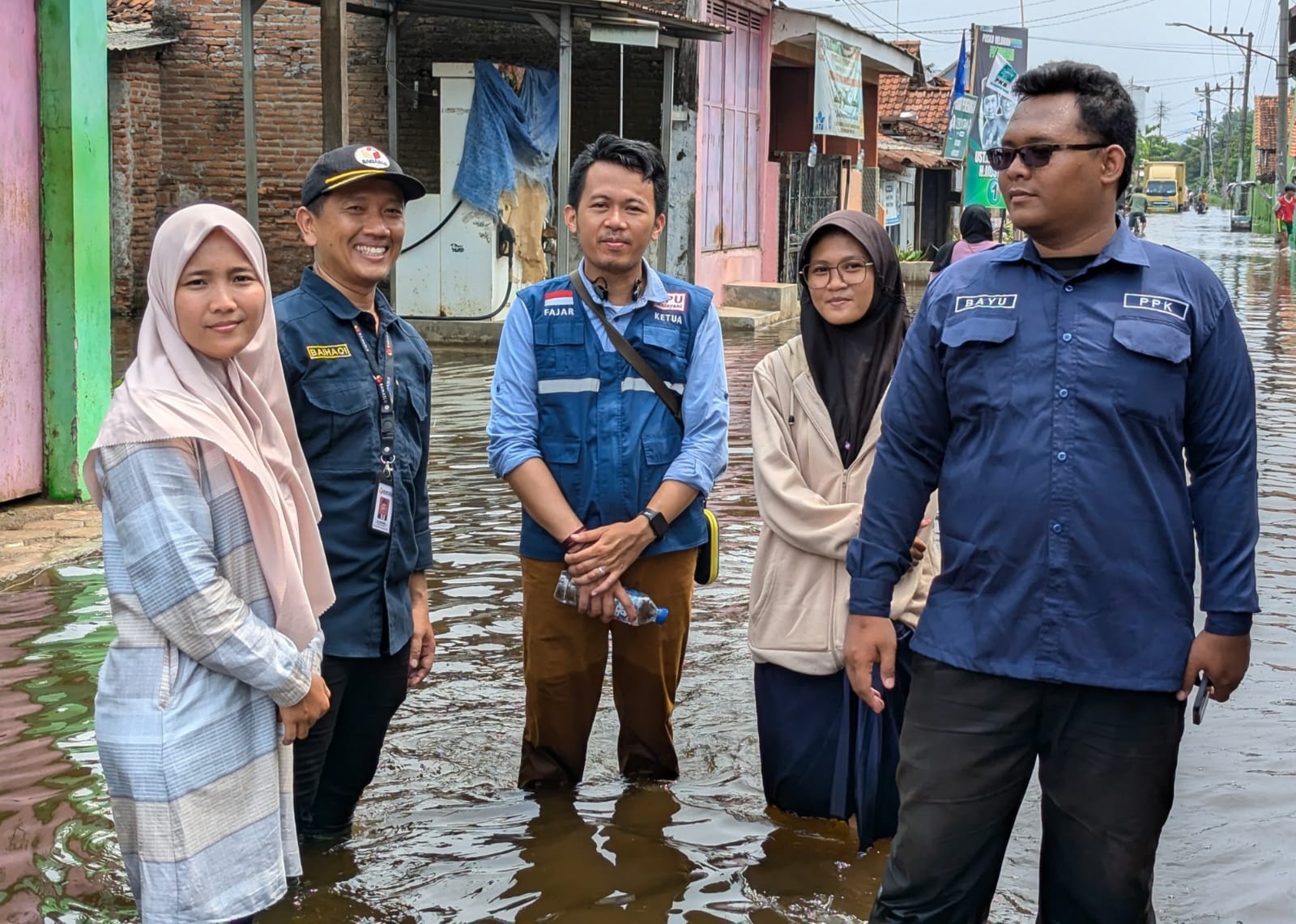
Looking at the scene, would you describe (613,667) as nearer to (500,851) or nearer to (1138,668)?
(500,851)

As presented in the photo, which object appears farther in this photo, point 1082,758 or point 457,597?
point 457,597

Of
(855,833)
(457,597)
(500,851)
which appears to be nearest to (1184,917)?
(855,833)

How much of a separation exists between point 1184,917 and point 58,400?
→ 593 centimetres

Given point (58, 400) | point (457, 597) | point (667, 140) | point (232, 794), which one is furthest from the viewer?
point (667, 140)

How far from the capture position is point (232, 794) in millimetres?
2797

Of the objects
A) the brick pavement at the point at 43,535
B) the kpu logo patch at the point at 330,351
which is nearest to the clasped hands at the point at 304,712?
the kpu logo patch at the point at 330,351

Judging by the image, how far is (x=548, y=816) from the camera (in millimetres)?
4379

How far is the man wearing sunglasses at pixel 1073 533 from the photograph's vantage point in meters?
2.92

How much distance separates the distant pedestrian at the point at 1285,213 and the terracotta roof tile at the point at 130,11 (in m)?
33.4

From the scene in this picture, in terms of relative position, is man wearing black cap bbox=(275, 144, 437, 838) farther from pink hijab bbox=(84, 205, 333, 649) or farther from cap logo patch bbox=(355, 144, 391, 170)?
pink hijab bbox=(84, 205, 333, 649)

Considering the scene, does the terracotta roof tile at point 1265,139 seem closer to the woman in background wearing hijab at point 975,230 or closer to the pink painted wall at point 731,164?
the pink painted wall at point 731,164

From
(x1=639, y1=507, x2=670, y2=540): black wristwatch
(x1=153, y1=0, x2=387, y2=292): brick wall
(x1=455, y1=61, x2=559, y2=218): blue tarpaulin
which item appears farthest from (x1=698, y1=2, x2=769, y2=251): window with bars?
(x1=639, y1=507, x2=670, y2=540): black wristwatch

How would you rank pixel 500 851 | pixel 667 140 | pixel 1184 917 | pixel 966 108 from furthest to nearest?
1. pixel 966 108
2. pixel 667 140
3. pixel 500 851
4. pixel 1184 917

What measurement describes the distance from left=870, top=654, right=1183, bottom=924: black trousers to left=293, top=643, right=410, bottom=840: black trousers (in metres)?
1.41
